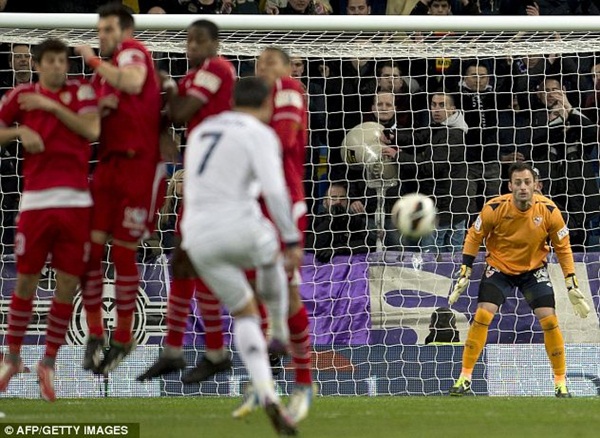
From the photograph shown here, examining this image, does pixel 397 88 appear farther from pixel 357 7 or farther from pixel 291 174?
pixel 291 174

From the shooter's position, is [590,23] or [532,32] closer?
[590,23]

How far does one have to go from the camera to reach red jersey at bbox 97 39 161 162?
30.5 ft

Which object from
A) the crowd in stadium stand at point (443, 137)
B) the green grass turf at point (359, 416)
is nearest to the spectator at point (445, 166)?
the crowd in stadium stand at point (443, 137)

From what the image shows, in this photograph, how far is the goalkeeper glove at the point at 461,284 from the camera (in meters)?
12.7

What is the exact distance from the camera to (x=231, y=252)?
7.31m

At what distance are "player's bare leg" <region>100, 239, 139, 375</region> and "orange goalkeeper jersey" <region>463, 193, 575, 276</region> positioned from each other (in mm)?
4571

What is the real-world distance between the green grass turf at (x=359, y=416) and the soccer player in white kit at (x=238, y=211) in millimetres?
903

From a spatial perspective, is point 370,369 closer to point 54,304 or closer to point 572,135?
point 572,135

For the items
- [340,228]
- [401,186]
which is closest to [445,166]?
[401,186]

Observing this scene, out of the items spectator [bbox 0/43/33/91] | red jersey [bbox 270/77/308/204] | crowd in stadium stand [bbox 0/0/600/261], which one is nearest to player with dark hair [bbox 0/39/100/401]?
red jersey [bbox 270/77/308/204]

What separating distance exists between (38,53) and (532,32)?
5.68 m

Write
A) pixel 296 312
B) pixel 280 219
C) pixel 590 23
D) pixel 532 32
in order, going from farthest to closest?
pixel 532 32
pixel 590 23
pixel 296 312
pixel 280 219

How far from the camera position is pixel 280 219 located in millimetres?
7203

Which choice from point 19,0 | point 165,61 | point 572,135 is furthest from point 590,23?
point 19,0
